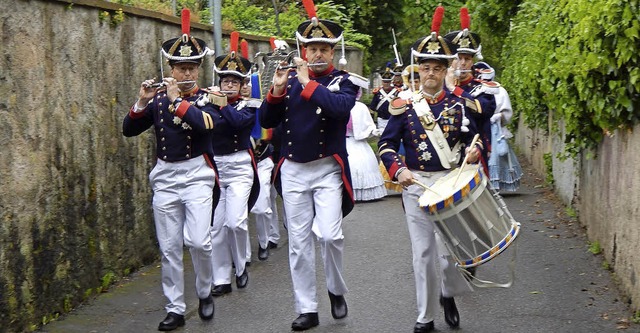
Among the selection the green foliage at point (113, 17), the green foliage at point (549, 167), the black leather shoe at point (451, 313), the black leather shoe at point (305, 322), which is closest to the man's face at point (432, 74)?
the black leather shoe at point (451, 313)

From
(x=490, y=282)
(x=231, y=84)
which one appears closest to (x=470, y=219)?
(x=490, y=282)

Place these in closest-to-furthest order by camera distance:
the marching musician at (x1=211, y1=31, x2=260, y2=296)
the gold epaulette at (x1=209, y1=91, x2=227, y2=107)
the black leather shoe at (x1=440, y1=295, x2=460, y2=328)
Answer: the black leather shoe at (x1=440, y1=295, x2=460, y2=328) < the gold epaulette at (x1=209, y1=91, x2=227, y2=107) < the marching musician at (x1=211, y1=31, x2=260, y2=296)

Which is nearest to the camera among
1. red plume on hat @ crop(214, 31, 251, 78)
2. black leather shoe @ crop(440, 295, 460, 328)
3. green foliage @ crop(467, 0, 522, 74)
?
black leather shoe @ crop(440, 295, 460, 328)

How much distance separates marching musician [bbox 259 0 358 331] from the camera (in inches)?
303

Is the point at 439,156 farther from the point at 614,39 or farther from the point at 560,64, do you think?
the point at 560,64

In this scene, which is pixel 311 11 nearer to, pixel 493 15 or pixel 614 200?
pixel 614 200

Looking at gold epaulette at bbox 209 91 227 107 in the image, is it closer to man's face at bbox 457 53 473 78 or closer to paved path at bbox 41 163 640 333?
paved path at bbox 41 163 640 333

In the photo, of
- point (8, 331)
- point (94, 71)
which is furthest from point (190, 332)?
point (94, 71)

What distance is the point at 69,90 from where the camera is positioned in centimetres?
827

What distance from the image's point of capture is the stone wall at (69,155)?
23.8ft

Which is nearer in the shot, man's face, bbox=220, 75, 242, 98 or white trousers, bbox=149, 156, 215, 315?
white trousers, bbox=149, 156, 215, 315

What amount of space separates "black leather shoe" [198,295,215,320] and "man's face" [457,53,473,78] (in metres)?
3.07

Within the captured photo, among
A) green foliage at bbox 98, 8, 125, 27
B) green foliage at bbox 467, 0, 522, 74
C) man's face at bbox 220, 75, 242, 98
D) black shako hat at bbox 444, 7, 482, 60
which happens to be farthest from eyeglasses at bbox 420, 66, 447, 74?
green foliage at bbox 467, 0, 522, 74

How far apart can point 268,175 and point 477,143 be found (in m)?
4.23
